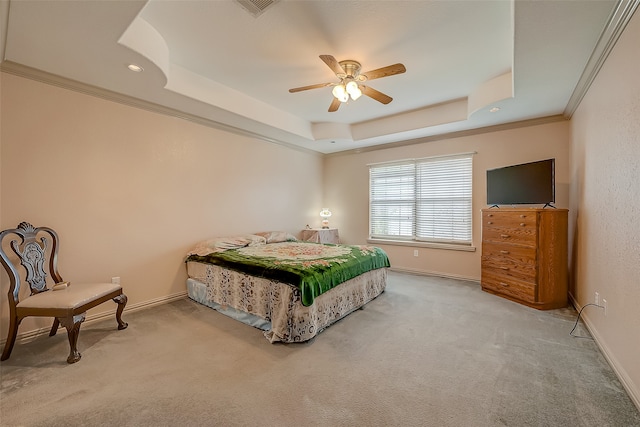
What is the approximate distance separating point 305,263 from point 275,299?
483 mm

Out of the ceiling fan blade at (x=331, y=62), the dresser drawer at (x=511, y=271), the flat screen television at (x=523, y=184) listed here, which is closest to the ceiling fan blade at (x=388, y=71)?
the ceiling fan blade at (x=331, y=62)

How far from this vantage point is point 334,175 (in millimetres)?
6152

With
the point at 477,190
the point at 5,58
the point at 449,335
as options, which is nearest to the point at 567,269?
the point at 477,190

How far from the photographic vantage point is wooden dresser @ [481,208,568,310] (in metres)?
3.19

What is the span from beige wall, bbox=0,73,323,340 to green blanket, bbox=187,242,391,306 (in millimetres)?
636

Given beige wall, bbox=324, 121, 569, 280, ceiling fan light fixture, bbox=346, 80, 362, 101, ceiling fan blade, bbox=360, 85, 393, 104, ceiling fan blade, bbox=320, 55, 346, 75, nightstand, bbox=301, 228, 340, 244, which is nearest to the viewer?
ceiling fan blade, bbox=320, 55, 346, 75

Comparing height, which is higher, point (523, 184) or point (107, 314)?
point (523, 184)

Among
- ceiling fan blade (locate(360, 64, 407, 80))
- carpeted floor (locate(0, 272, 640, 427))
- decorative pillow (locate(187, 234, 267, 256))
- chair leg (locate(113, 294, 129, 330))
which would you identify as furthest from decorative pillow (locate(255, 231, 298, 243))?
ceiling fan blade (locate(360, 64, 407, 80))

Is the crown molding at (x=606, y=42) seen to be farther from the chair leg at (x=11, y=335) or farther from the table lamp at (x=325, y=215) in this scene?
the chair leg at (x=11, y=335)

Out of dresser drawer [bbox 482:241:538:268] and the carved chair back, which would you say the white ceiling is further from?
dresser drawer [bbox 482:241:538:268]

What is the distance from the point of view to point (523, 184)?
355 centimetres

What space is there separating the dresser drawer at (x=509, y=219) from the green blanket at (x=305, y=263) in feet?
5.30

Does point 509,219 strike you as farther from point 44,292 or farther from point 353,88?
point 44,292

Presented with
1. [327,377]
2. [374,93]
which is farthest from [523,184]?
[327,377]
